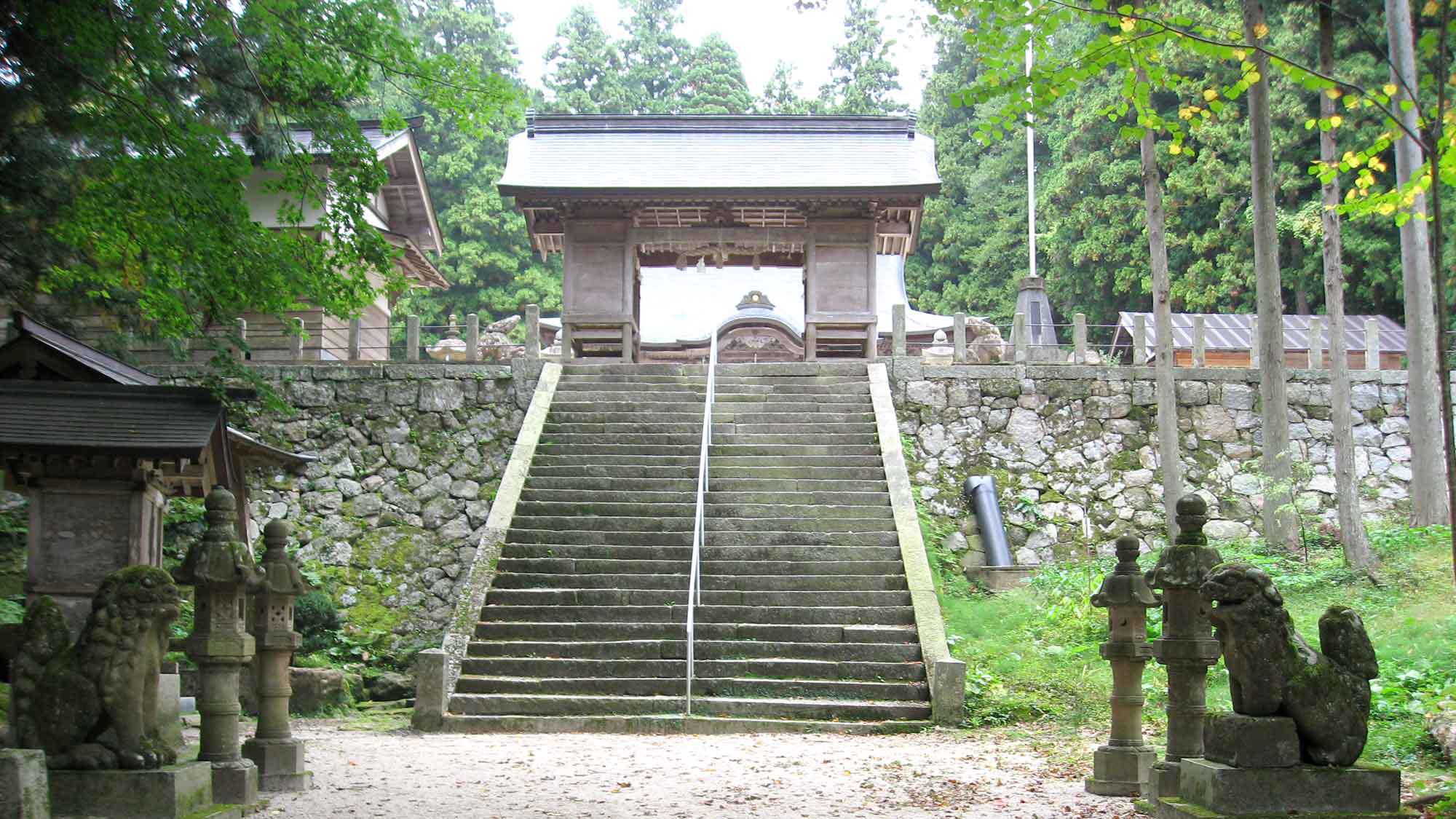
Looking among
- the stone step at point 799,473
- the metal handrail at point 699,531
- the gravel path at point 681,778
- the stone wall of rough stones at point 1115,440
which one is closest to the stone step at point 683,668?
the metal handrail at point 699,531

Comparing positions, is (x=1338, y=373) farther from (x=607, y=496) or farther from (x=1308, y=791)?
(x=1308, y=791)

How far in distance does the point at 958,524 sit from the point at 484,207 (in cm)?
1847

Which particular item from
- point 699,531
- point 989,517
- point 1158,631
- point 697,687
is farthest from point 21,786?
point 989,517

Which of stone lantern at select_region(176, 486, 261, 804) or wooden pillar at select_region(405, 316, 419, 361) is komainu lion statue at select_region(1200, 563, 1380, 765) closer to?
stone lantern at select_region(176, 486, 261, 804)

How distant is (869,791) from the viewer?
7.36m

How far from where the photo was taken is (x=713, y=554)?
12.6 metres

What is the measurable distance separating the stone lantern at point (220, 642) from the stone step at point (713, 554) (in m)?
5.79

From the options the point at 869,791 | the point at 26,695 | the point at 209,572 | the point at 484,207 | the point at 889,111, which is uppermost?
the point at 889,111

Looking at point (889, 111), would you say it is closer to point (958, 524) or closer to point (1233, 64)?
point (1233, 64)

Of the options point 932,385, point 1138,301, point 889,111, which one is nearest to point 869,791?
point 932,385

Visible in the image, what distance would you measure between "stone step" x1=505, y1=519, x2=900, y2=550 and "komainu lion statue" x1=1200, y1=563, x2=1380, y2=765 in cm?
733

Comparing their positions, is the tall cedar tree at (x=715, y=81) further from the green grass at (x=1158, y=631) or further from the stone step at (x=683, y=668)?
the stone step at (x=683, y=668)

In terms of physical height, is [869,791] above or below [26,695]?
below

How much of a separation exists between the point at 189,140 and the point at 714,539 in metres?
6.42
